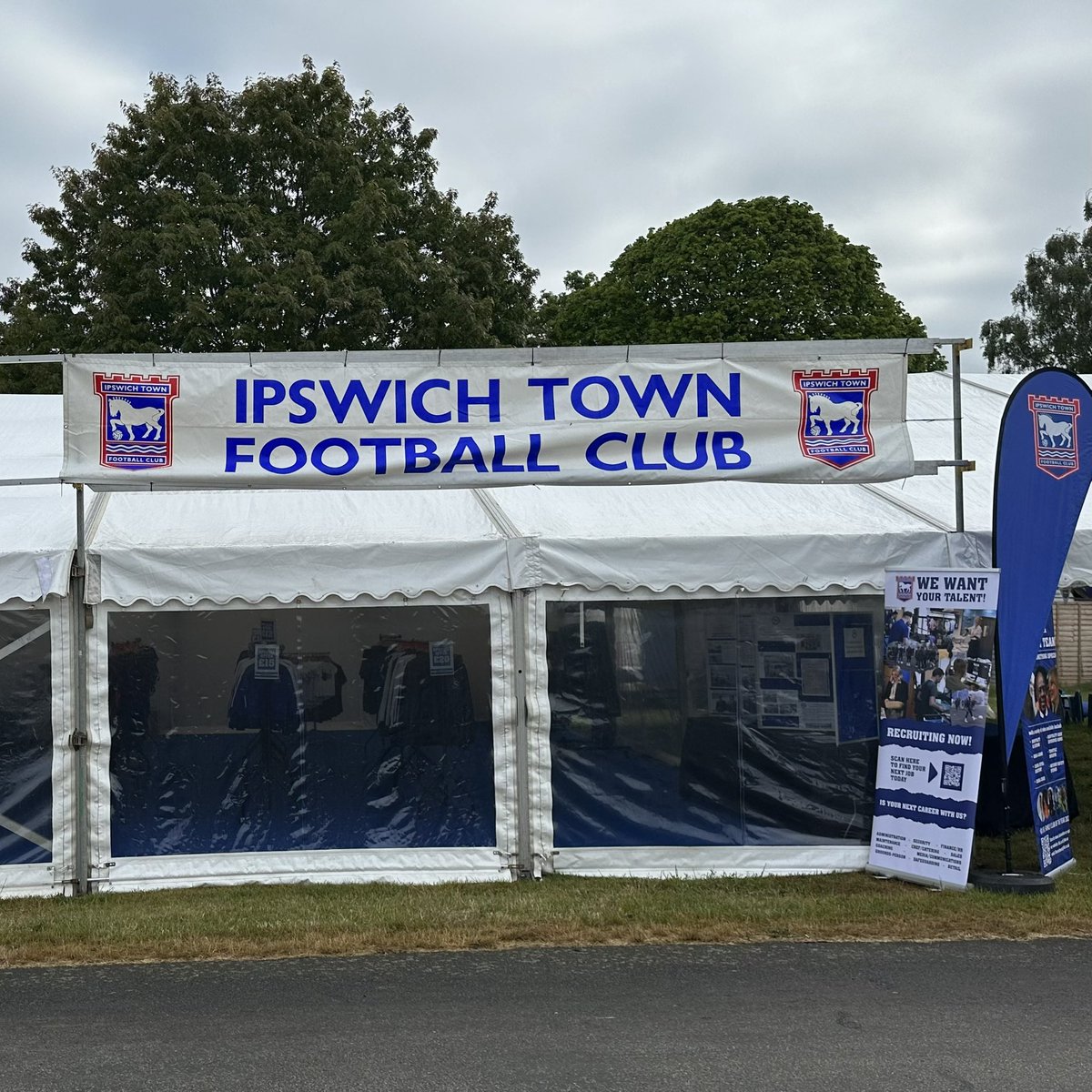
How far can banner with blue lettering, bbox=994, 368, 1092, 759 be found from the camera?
7.43 m

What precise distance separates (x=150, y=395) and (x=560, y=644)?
2874 millimetres

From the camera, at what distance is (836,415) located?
763 centimetres

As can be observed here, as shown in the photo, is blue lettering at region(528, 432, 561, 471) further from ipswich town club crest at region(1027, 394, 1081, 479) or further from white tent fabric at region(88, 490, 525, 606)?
ipswich town club crest at region(1027, 394, 1081, 479)

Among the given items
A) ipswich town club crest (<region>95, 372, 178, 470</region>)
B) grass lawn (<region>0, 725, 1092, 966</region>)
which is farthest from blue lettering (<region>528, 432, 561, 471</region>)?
grass lawn (<region>0, 725, 1092, 966</region>)

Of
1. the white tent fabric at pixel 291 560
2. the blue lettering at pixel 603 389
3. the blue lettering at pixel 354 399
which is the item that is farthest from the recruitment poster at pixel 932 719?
the blue lettering at pixel 354 399

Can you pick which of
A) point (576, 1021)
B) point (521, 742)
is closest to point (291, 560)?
point (521, 742)

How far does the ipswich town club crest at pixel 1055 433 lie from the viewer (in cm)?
762

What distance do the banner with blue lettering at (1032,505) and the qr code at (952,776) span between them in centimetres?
32

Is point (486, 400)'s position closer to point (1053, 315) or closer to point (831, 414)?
point (831, 414)

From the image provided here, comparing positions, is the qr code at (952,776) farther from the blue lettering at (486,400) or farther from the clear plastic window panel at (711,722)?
the blue lettering at (486,400)

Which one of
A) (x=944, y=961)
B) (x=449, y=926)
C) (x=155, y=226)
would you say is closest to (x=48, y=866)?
(x=449, y=926)

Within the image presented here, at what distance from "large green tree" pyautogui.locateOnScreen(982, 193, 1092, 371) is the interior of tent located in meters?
30.1

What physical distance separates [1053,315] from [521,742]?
1294 inches

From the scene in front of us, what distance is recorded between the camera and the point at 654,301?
25.1 metres
